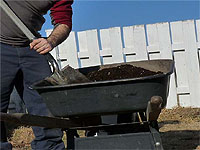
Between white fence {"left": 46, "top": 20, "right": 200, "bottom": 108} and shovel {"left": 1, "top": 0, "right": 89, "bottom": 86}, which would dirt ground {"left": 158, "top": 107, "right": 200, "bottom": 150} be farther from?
shovel {"left": 1, "top": 0, "right": 89, "bottom": 86}

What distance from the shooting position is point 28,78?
2.55 m

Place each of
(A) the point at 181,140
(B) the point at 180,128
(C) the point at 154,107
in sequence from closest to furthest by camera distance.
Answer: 1. (C) the point at 154,107
2. (A) the point at 181,140
3. (B) the point at 180,128

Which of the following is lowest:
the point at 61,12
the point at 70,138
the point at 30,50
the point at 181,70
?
the point at 70,138

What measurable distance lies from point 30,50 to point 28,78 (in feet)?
0.61

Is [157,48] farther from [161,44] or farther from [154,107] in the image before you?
[154,107]

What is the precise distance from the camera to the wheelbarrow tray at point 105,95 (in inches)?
77.1

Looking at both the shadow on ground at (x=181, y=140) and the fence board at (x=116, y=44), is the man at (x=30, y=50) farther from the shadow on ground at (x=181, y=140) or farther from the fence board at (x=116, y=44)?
the fence board at (x=116, y=44)

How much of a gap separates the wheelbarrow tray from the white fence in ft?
10.9

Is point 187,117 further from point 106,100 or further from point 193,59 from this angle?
point 106,100

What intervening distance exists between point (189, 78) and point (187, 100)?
0.31m

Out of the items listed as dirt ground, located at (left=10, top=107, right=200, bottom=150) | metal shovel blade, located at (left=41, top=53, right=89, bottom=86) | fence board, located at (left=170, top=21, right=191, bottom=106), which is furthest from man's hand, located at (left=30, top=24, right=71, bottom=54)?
fence board, located at (left=170, top=21, right=191, bottom=106)

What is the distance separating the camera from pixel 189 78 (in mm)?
5426

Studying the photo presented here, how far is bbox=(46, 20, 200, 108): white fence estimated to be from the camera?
535cm

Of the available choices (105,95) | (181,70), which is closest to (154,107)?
(105,95)
